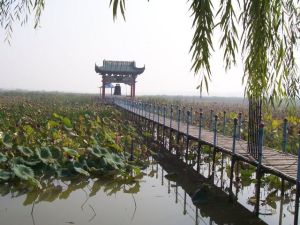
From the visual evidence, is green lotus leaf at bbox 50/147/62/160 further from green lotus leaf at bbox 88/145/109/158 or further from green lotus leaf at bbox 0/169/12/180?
green lotus leaf at bbox 0/169/12/180

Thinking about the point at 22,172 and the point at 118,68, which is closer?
the point at 22,172

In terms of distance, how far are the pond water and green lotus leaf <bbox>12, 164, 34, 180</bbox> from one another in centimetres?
32

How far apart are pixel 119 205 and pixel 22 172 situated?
6.37 ft

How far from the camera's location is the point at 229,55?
7.55ft

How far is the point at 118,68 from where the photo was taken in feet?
122

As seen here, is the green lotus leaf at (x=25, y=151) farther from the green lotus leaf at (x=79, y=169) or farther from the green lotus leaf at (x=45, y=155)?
the green lotus leaf at (x=79, y=169)

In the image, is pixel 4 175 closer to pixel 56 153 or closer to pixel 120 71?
pixel 56 153

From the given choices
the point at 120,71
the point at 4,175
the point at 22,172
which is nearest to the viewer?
the point at 22,172

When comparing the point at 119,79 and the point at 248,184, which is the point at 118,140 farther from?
the point at 119,79

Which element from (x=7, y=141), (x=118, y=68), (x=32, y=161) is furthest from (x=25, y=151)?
(x=118, y=68)

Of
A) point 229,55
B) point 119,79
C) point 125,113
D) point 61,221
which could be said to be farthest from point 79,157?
point 119,79

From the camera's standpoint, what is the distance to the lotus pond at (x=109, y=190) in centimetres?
690

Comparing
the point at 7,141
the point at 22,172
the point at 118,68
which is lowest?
the point at 22,172

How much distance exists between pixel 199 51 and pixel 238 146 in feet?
24.6
